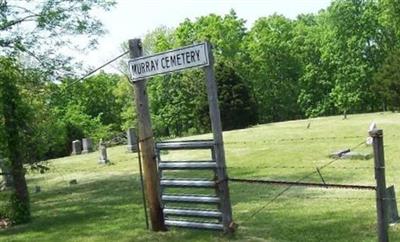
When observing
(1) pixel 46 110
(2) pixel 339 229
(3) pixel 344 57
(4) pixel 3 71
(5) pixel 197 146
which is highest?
(3) pixel 344 57

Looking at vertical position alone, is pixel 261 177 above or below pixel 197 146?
below

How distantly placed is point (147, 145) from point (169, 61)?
1479 millimetres

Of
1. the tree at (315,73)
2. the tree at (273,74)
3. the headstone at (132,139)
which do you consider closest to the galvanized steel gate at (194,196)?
the headstone at (132,139)

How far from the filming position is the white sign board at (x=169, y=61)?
7.90 metres

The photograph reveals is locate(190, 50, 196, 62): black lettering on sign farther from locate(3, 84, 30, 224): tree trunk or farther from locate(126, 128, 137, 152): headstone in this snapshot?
locate(126, 128, 137, 152): headstone

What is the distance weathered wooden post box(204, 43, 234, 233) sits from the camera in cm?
785

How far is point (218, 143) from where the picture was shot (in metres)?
7.98

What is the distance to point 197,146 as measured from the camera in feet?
27.3

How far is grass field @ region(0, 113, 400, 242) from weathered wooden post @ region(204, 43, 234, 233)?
347 millimetres

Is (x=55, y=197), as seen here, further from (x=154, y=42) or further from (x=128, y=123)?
(x=154, y=42)

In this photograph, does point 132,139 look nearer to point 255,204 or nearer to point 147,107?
point 255,204

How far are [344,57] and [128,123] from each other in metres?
23.5

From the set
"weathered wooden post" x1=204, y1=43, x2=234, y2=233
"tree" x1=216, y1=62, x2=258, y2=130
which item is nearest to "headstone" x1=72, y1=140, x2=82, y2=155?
"tree" x1=216, y1=62, x2=258, y2=130

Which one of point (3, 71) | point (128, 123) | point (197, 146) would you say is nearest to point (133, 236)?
point (197, 146)
